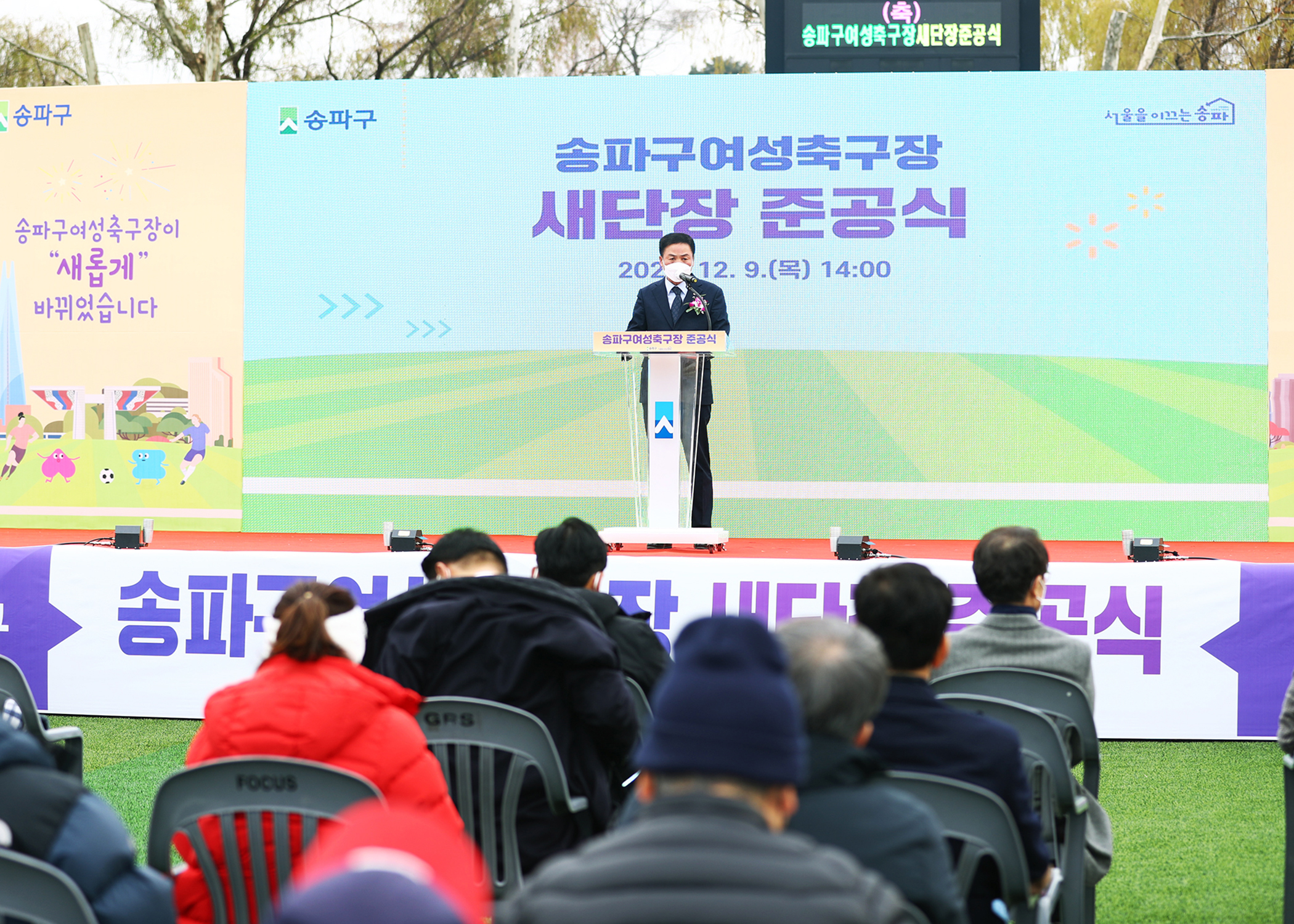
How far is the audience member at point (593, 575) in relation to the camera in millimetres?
2945

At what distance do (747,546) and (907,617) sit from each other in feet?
15.7

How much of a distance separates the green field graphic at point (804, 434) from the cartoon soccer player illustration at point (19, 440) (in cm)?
143

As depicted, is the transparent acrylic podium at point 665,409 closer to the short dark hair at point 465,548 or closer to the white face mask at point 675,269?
the white face mask at point 675,269

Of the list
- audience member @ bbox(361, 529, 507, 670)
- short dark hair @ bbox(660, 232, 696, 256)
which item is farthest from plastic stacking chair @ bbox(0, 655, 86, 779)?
short dark hair @ bbox(660, 232, 696, 256)

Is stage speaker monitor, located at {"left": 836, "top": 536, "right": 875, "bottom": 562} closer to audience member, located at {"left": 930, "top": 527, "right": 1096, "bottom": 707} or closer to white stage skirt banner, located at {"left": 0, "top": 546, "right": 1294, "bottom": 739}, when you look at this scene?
white stage skirt banner, located at {"left": 0, "top": 546, "right": 1294, "bottom": 739}

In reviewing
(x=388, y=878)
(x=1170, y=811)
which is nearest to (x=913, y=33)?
(x=1170, y=811)

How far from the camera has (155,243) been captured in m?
7.88

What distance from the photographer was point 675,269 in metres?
5.94

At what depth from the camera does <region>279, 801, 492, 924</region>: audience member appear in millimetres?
609

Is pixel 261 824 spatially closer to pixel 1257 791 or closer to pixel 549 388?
pixel 1257 791

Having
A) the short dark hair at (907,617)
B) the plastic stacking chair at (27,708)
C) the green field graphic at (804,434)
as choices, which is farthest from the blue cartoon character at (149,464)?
the short dark hair at (907,617)

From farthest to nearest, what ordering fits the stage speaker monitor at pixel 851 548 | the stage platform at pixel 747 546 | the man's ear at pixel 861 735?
the stage platform at pixel 747 546 → the stage speaker monitor at pixel 851 548 → the man's ear at pixel 861 735

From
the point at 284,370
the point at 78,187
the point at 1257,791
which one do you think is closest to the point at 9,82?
the point at 78,187

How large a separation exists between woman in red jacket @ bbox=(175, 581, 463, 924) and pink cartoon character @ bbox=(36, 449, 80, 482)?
21.7ft
